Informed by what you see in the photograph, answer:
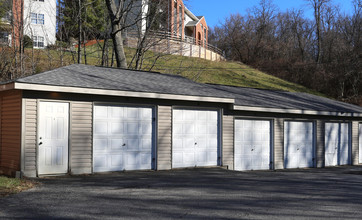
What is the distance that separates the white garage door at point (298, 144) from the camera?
1736cm

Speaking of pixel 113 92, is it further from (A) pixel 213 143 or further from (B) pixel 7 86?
(A) pixel 213 143

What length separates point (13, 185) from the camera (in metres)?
9.27

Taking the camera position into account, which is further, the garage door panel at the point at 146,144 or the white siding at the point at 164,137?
the white siding at the point at 164,137

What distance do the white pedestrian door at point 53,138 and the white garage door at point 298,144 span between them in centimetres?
995

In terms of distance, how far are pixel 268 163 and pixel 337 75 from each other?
2640 centimetres

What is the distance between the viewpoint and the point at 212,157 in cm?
1465

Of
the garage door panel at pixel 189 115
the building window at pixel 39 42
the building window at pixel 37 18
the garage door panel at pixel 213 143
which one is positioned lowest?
the garage door panel at pixel 213 143

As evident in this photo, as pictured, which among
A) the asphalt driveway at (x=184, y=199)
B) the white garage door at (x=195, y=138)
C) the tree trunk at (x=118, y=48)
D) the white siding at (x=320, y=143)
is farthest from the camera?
the tree trunk at (x=118, y=48)

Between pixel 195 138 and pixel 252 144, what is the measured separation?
10.6 ft

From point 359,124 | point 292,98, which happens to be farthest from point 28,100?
point 359,124

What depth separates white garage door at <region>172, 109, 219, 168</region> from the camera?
13.8 metres

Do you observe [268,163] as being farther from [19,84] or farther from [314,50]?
[314,50]

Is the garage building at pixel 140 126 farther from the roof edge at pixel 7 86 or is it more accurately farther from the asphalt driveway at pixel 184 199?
the asphalt driveway at pixel 184 199

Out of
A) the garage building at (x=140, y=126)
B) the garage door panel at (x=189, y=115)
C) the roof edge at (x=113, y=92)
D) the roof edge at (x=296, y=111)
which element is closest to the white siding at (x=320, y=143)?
the garage building at (x=140, y=126)
